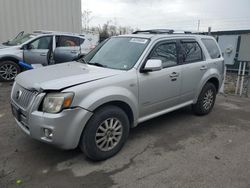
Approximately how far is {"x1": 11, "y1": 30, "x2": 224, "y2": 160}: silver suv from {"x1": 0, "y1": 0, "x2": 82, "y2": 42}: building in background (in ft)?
29.9

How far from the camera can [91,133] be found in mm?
2852

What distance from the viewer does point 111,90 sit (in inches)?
118

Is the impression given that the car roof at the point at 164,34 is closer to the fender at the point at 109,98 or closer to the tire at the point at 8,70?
the fender at the point at 109,98

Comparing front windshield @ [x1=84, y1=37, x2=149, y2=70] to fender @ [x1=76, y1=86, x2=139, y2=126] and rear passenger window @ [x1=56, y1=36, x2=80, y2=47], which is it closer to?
fender @ [x1=76, y1=86, x2=139, y2=126]

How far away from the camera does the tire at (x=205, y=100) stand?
468 cm

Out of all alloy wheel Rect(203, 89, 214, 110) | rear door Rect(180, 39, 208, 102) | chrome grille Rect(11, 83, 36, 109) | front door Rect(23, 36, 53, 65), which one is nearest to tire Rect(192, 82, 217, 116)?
alloy wheel Rect(203, 89, 214, 110)

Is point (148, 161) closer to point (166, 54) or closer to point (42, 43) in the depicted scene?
point (166, 54)

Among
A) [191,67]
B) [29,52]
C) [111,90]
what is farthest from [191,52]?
[29,52]

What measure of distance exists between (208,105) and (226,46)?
3929 millimetres

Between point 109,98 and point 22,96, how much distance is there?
3.70ft

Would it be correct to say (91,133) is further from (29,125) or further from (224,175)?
(224,175)

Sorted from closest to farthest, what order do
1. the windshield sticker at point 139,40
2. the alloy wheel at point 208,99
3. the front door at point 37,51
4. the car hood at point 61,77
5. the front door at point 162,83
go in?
the car hood at point 61,77
the front door at point 162,83
the windshield sticker at point 139,40
the alloy wheel at point 208,99
the front door at point 37,51

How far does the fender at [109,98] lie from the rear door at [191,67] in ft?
4.13

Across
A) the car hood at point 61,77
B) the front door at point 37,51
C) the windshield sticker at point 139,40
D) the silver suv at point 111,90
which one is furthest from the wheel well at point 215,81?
the front door at point 37,51
